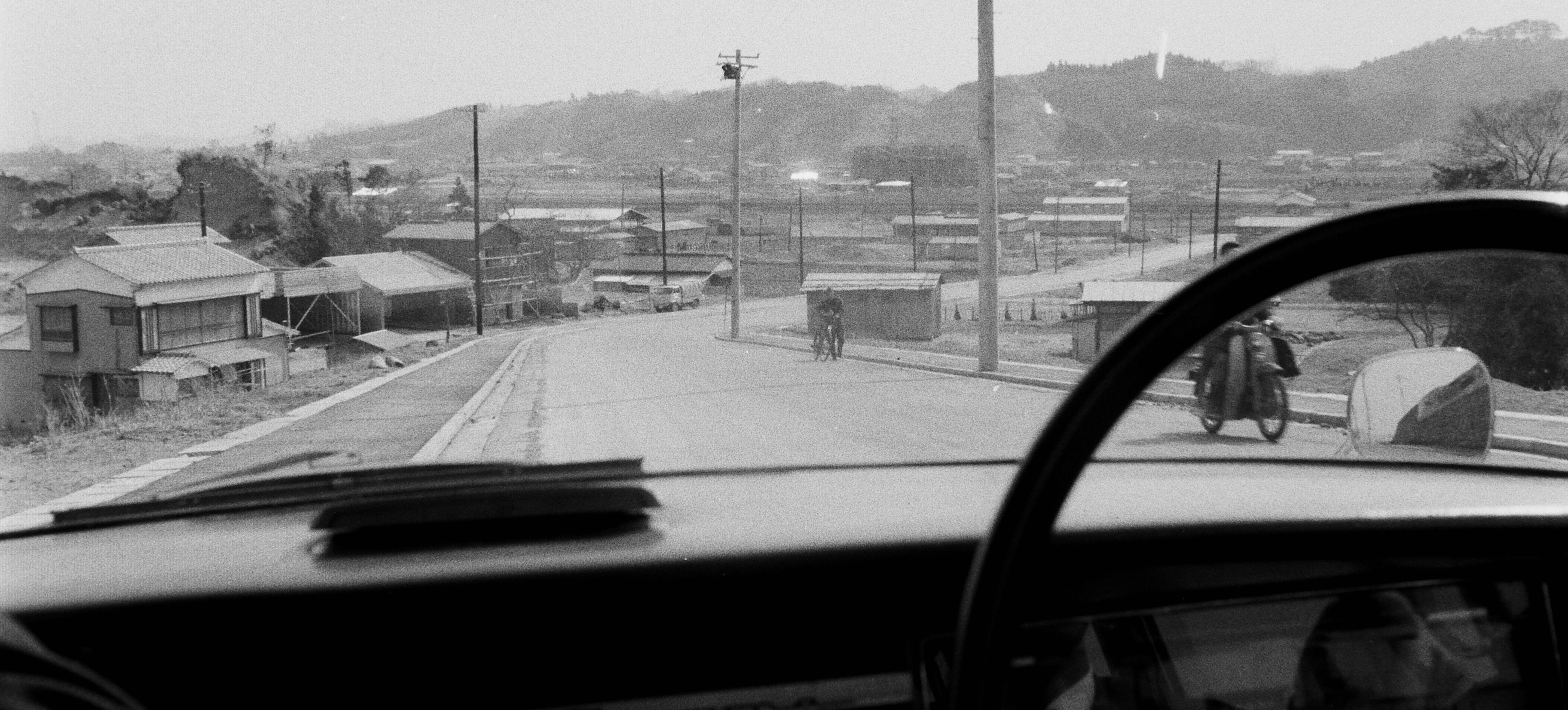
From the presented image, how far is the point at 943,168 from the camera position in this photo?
3.77 meters

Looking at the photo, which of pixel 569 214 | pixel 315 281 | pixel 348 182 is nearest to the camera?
pixel 315 281

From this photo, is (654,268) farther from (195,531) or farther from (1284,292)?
(1284,292)

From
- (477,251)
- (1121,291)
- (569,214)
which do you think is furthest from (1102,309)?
(569,214)

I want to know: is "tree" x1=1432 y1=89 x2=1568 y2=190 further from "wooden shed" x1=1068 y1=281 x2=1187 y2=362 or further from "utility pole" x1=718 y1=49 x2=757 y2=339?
"utility pole" x1=718 y1=49 x2=757 y2=339

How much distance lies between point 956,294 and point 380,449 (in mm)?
1718

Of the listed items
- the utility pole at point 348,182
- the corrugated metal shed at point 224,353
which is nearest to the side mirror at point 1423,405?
the corrugated metal shed at point 224,353

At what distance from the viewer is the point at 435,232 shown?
3420 millimetres

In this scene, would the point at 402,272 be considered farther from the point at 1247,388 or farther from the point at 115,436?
the point at 1247,388

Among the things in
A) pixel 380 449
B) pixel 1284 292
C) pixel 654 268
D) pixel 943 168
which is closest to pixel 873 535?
pixel 1284 292

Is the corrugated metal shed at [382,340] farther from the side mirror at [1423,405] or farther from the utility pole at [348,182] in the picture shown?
the side mirror at [1423,405]

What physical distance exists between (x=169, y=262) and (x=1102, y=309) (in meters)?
1.98

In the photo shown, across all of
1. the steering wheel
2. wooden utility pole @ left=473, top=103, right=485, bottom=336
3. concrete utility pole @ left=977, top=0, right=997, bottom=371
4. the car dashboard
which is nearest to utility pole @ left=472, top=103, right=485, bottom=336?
wooden utility pole @ left=473, top=103, right=485, bottom=336

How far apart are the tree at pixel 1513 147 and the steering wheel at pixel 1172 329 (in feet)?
4.62

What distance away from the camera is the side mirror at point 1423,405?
180cm
